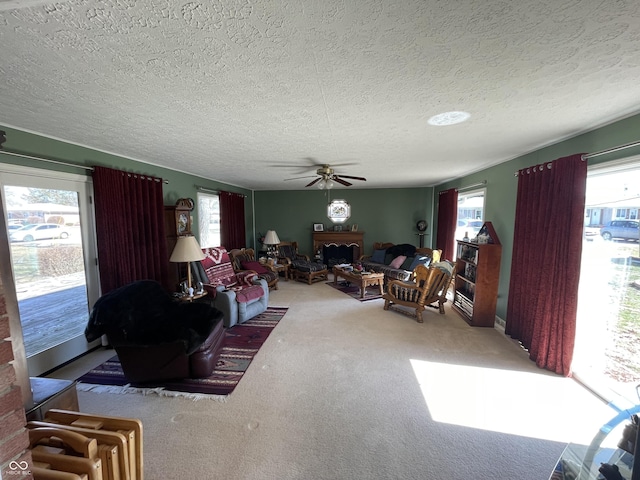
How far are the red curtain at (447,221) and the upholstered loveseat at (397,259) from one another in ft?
0.71

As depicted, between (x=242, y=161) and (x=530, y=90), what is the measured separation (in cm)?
301

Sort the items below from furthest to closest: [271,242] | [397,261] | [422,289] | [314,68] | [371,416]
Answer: [271,242], [397,261], [422,289], [371,416], [314,68]

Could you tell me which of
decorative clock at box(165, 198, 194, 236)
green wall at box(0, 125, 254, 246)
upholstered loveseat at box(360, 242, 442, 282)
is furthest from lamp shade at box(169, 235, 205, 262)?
upholstered loveseat at box(360, 242, 442, 282)

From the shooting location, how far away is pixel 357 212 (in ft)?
22.3

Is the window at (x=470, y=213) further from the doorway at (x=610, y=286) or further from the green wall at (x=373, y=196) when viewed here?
the doorway at (x=610, y=286)

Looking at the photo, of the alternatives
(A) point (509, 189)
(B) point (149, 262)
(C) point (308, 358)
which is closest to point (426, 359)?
(C) point (308, 358)

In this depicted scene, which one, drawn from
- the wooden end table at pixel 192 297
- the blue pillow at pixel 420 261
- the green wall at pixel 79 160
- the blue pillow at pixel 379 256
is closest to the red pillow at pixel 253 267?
the green wall at pixel 79 160

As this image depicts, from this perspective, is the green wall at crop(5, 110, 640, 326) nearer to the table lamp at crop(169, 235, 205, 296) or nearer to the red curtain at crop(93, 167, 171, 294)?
the red curtain at crop(93, 167, 171, 294)

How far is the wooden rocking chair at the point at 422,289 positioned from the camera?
3637 mm

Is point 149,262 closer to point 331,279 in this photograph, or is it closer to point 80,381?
point 80,381

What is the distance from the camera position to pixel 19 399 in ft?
2.67

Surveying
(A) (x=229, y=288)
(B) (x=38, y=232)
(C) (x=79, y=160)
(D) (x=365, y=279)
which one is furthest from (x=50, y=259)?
(D) (x=365, y=279)

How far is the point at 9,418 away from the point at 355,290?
4.71 meters

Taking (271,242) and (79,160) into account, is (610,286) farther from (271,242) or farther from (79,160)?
(271,242)
